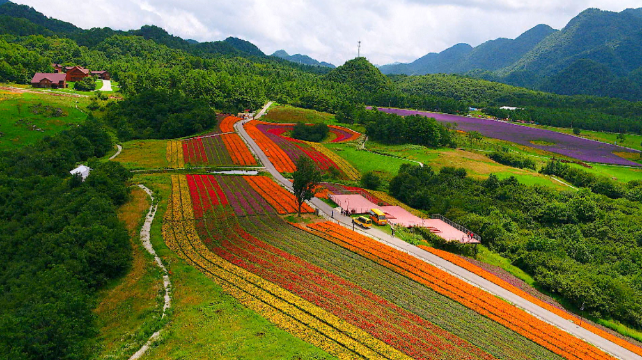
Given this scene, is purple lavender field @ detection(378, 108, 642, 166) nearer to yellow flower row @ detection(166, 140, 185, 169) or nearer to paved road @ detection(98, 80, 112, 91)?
yellow flower row @ detection(166, 140, 185, 169)

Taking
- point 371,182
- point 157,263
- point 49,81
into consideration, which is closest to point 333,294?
point 157,263

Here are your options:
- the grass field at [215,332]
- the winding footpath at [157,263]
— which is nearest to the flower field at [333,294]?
the grass field at [215,332]

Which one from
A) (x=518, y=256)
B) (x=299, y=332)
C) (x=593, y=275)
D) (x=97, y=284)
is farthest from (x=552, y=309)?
(x=97, y=284)

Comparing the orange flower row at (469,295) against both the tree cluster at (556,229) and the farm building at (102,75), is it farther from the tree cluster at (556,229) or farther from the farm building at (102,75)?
the farm building at (102,75)

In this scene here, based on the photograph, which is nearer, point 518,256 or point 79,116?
point 518,256

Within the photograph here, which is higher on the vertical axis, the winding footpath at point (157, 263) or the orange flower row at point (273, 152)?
the orange flower row at point (273, 152)

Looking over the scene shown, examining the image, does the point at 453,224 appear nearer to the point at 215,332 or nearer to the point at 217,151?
the point at 215,332

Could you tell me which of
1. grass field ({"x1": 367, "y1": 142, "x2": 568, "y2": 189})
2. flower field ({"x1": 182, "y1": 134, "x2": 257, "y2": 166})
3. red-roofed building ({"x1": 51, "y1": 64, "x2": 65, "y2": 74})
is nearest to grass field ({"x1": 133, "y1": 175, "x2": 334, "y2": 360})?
flower field ({"x1": 182, "y1": 134, "x2": 257, "y2": 166})

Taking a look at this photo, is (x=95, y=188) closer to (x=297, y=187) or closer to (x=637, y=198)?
(x=297, y=187)
